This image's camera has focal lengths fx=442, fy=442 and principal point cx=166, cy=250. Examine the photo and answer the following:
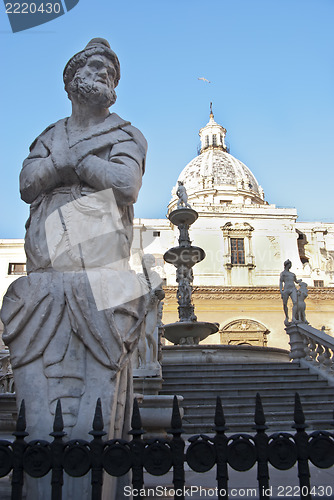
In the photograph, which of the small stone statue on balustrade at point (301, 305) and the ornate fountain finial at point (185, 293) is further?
the ornate fountain finial at point (185, 293)

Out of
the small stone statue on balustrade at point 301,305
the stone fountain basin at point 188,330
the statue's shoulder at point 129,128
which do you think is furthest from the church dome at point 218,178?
the statue's shoulder at point 129,128

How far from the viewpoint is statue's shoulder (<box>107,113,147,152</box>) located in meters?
2.80

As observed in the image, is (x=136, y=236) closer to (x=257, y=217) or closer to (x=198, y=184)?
(x=257, y=217)

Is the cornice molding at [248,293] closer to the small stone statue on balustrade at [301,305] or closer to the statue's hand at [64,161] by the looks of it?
the small stone statue on balustrade at [301,305]

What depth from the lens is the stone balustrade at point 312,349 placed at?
10.0 m

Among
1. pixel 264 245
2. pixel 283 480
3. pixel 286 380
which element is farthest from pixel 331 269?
pixel 283 480

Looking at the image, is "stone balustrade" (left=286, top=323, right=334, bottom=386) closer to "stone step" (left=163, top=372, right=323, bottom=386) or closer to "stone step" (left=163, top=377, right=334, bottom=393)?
"stone step" (left=163, top=372, right=323, bottom=386)

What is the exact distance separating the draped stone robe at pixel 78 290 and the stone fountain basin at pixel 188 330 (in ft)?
38.5

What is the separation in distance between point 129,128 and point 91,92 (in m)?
0.32

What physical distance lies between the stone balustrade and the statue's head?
856 centimetres

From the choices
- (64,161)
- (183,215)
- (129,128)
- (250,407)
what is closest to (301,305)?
(250,407)

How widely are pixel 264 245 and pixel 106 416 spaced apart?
33266 mm

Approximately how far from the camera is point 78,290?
2.28 meters

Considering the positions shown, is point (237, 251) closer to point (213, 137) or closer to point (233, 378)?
point (213, 137)
